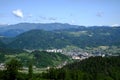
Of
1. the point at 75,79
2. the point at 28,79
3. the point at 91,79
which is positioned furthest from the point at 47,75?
the point at 28,79

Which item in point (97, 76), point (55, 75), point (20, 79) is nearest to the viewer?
point (20, 79)

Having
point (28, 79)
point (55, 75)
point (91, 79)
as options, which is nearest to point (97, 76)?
point (91, 79)

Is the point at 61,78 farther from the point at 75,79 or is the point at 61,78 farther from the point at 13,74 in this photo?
the point at 13,74

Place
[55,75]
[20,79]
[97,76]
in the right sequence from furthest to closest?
1. [97,76]
2. [55,75]
3. [20,79]

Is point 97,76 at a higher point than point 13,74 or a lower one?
lower

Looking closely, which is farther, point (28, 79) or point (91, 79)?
point (91, 79)

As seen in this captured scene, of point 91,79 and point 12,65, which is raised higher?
point 12,65

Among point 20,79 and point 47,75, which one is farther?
point 47,75

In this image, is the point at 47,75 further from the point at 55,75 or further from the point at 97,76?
the point at 97,76
